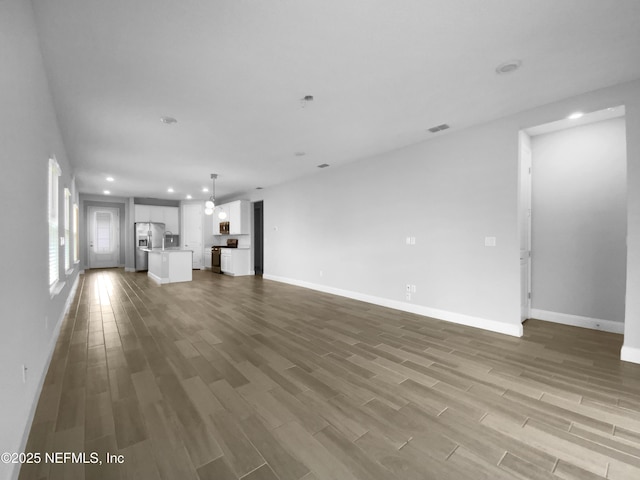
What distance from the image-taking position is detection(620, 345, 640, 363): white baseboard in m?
2.78

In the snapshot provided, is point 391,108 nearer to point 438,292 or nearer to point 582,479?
point 438,292

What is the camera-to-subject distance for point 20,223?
1764 mm

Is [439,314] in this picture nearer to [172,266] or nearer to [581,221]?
[581,221]

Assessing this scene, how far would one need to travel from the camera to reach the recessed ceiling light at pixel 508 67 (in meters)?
2.50

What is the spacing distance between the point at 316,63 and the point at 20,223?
2546 millimetres

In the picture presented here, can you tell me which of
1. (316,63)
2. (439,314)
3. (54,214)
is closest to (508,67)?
(316,63)

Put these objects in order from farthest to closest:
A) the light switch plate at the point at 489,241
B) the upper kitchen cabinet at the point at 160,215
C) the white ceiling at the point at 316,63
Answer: the upper kitchen cabinet at the point at 160,215 → the light switch plate at the point at 489,241 → the white ceiling at the point at 316,63

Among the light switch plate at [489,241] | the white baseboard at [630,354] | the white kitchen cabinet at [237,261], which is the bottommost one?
the white baseboard at [630,354]

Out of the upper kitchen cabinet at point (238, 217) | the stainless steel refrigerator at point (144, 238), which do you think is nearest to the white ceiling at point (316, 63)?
the upper kitchen cabinet at point (238, 217)

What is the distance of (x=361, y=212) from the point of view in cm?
557

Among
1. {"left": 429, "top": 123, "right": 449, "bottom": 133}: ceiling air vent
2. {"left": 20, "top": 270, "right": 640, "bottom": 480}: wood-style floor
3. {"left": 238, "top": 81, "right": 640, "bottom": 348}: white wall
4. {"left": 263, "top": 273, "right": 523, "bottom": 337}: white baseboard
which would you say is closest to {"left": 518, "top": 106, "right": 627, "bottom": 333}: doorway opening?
{"left": 238, "top": 81, "right": 640, "bottom": 348}: white wall

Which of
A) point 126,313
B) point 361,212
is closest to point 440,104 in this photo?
point 361,212

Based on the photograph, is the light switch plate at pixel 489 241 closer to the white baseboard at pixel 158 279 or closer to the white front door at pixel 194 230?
the white baseboard at pixel 158 279

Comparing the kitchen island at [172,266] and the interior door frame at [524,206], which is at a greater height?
the interior door frame at [524,206]
